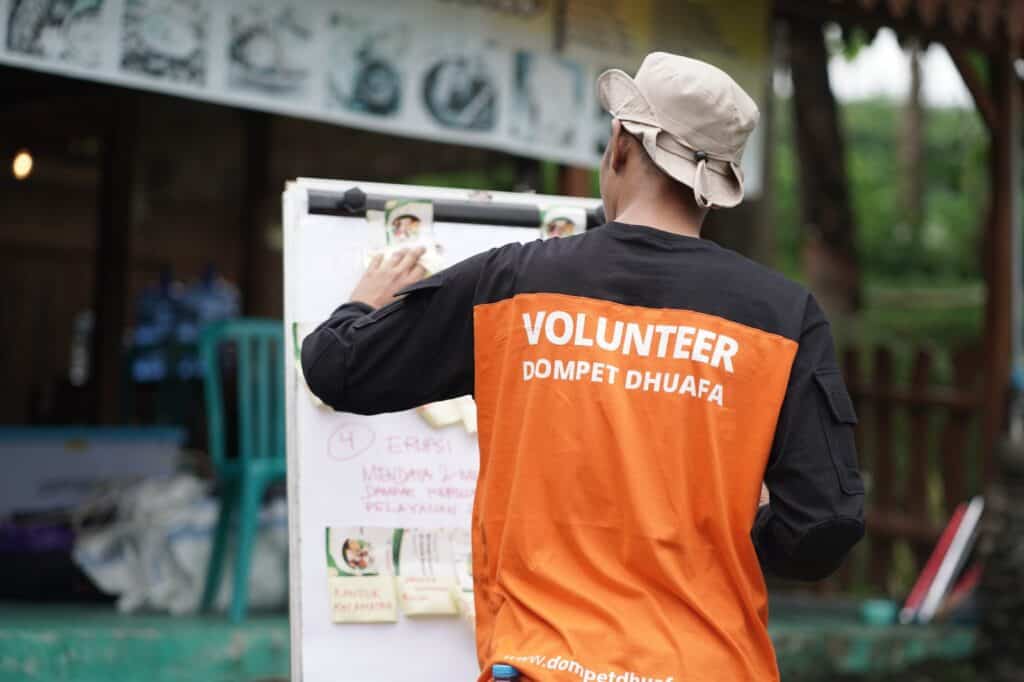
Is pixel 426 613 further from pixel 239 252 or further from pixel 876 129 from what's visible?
pixel 876 129

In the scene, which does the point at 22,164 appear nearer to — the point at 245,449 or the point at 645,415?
the point at 245,449

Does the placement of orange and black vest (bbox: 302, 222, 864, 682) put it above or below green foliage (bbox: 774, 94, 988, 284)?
below

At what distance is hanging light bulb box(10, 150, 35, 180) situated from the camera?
25.0 ft

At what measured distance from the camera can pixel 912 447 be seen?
8.38 m

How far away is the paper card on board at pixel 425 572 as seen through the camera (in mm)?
3201

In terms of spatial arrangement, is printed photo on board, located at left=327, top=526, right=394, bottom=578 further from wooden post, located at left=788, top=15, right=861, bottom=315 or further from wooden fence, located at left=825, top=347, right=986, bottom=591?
wooden post, located at left=788, top=15, right=861, bottom=315

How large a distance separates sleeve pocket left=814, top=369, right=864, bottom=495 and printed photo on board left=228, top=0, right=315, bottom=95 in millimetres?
3283

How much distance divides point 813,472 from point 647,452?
250 millimetres

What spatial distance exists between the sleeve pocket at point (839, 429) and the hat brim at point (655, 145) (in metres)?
0.31

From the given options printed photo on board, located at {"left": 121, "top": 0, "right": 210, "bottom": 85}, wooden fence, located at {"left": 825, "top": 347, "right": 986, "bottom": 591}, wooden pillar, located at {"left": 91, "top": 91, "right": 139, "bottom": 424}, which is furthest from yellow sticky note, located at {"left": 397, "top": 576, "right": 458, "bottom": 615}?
wooden fence, located at {"left": 825, "top": 347, "right": 986, "bottom": 591}

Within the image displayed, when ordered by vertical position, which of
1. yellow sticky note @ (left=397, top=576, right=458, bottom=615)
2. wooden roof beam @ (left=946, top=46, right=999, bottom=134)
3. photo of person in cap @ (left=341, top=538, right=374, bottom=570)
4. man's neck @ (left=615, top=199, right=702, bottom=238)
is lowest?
yellow sticky note @ (left=397, top=576, right=458, bottom=615)

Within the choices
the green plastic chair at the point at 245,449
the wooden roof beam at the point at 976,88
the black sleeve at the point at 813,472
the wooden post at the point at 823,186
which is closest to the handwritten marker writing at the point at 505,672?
the black sleeve at the point at 813,472

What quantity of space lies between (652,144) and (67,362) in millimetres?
7525

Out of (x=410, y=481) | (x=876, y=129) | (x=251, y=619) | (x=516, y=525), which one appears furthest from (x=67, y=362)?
(x=876, y=129)
